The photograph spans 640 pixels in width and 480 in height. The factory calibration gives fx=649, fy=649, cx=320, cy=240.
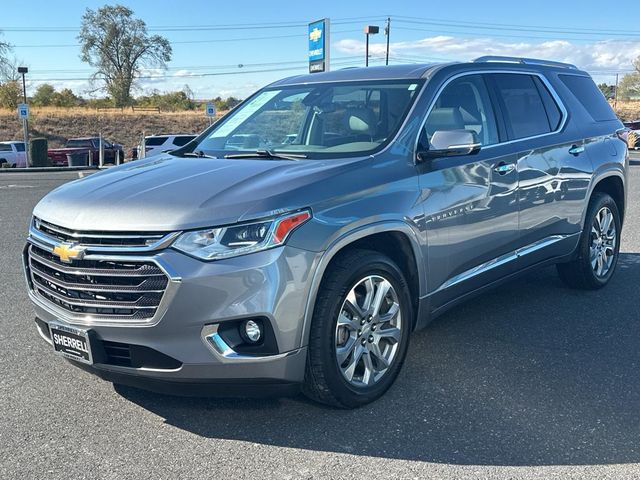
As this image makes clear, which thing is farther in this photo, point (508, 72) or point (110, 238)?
point (508, 72)

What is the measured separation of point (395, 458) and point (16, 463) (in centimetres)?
176

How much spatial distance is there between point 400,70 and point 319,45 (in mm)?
16594

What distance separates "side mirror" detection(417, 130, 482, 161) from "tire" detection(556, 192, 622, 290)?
2.26 metres

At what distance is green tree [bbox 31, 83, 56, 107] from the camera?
69.2 meters

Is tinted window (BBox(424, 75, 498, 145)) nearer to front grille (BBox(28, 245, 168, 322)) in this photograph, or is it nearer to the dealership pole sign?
front grille (BBox(28, 245, 168, 322))

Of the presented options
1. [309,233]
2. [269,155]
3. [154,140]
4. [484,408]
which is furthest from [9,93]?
[484,408]

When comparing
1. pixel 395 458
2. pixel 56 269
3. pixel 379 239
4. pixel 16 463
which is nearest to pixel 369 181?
pixel 379 239

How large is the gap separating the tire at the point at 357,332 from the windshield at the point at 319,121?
765 millimetres

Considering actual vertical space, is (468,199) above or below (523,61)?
below

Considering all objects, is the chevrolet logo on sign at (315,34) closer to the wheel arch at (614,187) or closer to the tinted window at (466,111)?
the wheel arch at (614,187)

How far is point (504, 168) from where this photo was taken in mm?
4465

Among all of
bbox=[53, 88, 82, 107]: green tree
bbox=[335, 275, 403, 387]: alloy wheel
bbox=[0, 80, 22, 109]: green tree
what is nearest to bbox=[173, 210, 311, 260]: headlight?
bbox=[335, 275, 403, 387]: alloy wheel

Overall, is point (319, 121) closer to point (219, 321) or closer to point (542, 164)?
point (542, 164)

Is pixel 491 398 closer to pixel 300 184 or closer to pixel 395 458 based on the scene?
pixel 395 458
